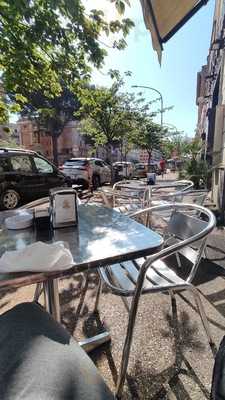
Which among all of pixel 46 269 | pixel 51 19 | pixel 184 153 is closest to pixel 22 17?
pixel 51 19

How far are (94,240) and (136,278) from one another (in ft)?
1.68

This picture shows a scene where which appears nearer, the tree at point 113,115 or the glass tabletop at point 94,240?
the glass tabletop at point 94,240

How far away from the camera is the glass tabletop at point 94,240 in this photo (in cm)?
116

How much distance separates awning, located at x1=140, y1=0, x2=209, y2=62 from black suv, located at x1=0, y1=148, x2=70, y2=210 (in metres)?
5.53

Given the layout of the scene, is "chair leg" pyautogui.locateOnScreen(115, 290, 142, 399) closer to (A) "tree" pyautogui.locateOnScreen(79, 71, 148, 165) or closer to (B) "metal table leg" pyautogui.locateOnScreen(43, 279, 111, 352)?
(B) "metal table leg" pyautogui.locateOnScreen(43, 279, 111, 352)

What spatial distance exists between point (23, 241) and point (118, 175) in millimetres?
13269

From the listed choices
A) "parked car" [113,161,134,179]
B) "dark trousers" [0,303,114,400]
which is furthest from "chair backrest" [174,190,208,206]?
"parked car" [113,161,134,179]

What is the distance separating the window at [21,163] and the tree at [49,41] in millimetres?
2911

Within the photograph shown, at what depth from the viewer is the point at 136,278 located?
1727mm

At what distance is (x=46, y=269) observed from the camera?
3.43 feet

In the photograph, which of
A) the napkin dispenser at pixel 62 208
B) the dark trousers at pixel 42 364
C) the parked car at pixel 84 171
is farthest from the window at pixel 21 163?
the dark trousers at pixel 42 364

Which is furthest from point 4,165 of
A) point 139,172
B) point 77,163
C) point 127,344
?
point 139,172

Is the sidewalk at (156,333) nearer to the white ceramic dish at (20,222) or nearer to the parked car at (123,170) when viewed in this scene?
the white ceramic dish at (20,222)

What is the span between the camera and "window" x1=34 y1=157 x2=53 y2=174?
751 centimetres
